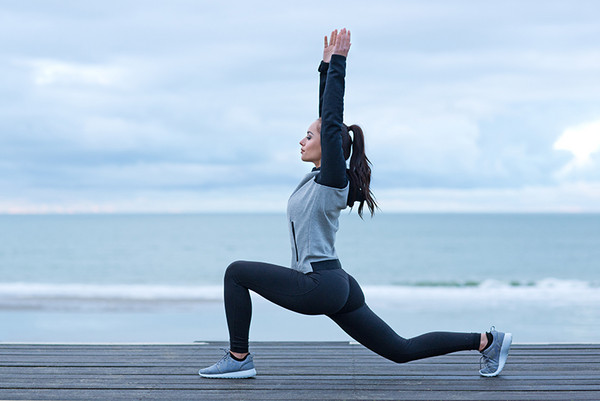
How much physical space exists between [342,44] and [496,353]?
1.92m

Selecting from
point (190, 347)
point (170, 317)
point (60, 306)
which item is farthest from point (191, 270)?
point (190, 347)

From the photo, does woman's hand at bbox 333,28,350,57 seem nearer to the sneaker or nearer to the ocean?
the sneaker

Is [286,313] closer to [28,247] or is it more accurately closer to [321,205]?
[321,205]

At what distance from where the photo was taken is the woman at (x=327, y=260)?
3260 mm

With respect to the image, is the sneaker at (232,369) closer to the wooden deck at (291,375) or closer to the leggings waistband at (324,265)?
the wooden deck at (291,375)

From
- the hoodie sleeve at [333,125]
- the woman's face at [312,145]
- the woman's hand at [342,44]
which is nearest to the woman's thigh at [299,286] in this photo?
the hoodie sleeve at [333,125]

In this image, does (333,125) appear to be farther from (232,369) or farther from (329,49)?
(232,369)

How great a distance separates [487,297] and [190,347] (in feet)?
40.6

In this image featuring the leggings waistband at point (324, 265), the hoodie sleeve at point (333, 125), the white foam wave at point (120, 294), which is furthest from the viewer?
the white foam wave at point (120, 294)

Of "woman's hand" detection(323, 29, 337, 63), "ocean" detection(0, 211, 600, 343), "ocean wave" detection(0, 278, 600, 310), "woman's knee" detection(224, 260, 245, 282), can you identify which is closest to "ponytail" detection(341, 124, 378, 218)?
"woman's hand" detection(323, 29, 337, 63)

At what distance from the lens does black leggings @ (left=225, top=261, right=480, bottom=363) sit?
3.31m

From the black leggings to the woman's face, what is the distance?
1.94 ft

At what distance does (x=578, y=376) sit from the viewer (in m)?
3.76

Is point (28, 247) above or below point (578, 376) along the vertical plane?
below
